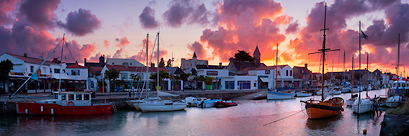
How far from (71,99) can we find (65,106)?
3.54 feet

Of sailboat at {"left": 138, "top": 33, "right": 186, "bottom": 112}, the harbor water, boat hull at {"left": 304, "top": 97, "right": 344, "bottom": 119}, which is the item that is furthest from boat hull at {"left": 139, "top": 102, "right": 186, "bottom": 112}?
boat hull at {"left": 304, "top": 97, "right": 344, "bottom": 119}

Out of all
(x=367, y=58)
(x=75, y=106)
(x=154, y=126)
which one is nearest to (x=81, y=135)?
(x=154, y=126)

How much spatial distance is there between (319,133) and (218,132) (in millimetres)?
8261

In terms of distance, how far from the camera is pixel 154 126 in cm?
2573

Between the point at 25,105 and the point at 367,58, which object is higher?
the point at 367,58

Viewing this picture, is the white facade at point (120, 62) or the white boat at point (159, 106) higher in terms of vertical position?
the white facade at point (120, 62)

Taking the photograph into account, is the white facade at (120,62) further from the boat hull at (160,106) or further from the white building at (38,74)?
the boat hull at (160,106)

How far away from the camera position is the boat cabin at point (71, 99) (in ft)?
101

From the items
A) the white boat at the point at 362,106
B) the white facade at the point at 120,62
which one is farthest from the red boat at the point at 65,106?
the white facade at the point at 120,62

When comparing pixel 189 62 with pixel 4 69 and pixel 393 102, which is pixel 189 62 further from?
pixel 393 102

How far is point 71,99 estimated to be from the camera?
31.3 metres

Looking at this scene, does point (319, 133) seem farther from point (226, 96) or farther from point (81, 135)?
point (226, 96)

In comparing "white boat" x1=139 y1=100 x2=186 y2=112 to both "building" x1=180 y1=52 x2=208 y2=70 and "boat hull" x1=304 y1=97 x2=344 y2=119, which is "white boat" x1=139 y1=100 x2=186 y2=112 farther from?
"building" x1=180 y1=52 x2=208 y2=70

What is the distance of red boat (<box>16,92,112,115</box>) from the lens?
29.6 metres
